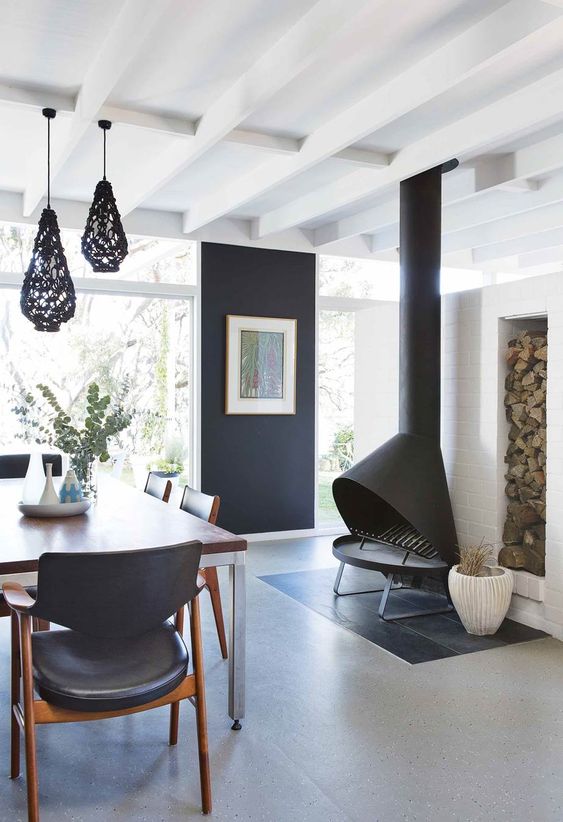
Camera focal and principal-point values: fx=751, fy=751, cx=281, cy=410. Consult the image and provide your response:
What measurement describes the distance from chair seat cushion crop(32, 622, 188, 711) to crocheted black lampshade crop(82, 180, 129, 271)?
1.75m

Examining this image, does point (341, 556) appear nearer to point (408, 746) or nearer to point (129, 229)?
point (408, 746)

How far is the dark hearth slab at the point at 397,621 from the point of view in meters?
3.71

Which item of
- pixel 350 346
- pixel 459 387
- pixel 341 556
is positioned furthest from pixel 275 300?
pixel 341 556

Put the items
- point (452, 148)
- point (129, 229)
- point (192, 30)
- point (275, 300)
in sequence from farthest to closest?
point (275, 300) → point (129, 229) → point (452, 148) → point (192, 30)

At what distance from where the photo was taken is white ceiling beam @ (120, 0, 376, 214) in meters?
2.62

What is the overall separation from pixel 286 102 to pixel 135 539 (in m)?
2.25

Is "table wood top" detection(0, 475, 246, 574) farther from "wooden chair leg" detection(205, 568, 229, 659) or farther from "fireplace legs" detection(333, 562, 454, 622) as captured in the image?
"fireplace legs" detection(333, 562, 454, 622)

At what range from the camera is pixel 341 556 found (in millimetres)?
4301

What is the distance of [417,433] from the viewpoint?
434cm

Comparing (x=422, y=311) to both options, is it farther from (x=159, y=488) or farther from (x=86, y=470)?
(x=86, y=470)

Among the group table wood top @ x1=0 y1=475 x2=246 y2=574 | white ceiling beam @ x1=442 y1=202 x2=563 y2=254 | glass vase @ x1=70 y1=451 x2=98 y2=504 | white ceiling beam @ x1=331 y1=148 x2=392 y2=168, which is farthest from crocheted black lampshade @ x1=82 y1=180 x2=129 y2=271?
white ceiling beam @ x1=442 y1=202 x2=563 y2=254

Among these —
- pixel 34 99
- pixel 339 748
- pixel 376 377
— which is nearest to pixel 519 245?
pixel 376 377

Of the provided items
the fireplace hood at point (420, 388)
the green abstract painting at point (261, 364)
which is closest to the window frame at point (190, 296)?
the green abstract painting at point (261, 364)

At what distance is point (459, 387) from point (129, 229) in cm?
292
